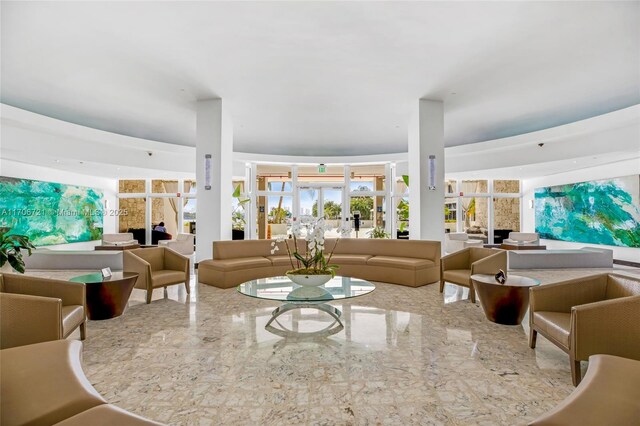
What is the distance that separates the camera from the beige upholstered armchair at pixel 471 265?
201 inches

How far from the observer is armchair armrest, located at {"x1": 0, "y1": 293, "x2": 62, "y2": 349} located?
2.68 m

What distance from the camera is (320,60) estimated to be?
5363 mm

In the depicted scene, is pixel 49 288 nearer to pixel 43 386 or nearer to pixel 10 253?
pixel 10 253

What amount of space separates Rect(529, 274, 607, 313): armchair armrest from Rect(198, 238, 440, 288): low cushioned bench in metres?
2.80

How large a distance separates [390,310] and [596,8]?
460cm

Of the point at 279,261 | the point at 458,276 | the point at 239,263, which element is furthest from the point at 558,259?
the point at 239,263

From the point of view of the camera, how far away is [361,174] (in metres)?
13.3

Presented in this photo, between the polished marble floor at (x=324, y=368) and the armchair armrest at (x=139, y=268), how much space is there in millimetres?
584

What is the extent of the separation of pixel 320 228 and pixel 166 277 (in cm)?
283

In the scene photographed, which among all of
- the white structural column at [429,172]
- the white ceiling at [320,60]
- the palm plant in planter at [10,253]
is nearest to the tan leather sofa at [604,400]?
the white ceiling at [320,60]

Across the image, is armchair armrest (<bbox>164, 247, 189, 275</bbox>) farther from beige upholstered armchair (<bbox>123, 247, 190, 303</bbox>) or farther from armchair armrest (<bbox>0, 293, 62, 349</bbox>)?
armchair armrest (<bbox>0, 293, 62, 349</bbox>)

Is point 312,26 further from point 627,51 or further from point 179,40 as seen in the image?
point 627,51

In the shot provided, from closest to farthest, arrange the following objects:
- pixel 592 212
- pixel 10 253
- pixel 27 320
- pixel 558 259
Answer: pixel 27 320 → pixel 10 253 → pixel 558 259 → pixel 592 212

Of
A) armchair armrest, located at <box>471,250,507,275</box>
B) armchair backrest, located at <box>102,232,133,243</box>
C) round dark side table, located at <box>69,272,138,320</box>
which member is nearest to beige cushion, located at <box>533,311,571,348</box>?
armchair armrest, located at <box>471,250,507,275</box>
